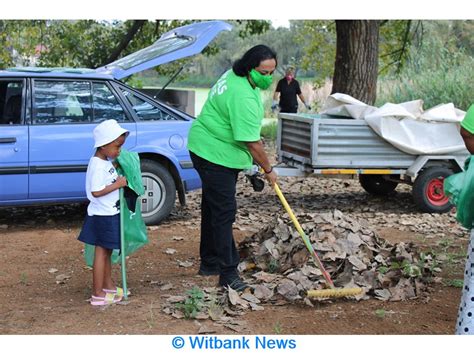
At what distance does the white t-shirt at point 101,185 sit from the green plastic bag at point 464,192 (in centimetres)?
239

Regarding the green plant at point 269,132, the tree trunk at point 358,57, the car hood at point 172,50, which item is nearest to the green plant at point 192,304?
the car hood at point 172,50

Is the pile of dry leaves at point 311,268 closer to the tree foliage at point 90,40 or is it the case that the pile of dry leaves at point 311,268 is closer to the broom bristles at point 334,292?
the broom bristles at point 334,292

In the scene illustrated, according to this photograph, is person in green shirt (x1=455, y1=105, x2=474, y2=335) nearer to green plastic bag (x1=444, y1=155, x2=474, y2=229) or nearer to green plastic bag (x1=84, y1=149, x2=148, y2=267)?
green plastic bag (x1=444, y1=155, x2=474, y2=229)

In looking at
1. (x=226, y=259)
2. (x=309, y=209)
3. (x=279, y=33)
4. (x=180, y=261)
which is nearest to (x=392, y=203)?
(x=309, y=209)

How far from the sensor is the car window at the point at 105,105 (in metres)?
7.97

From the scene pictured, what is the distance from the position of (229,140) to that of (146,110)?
292 centimetres

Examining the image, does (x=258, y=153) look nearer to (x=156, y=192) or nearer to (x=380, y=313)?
(x=380, y=313)

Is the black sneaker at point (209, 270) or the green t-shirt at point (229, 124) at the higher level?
the green t-shirt at point (229, 124)

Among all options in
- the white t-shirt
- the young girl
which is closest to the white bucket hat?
the young girl

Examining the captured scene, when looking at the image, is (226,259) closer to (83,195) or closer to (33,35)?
(83,195)

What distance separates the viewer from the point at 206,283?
19.6ft

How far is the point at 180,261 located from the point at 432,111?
12.8 feet

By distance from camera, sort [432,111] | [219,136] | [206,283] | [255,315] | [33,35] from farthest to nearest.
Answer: [33,35] → [432,111] → [206,283] → [219,136] → [255,315]

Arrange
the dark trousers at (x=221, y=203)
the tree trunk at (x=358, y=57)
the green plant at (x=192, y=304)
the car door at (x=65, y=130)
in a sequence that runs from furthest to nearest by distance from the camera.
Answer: the tree trunk at (x=358, y=57) < the car door at (x=65, y=130) < the dark trousers at (x=221, y=203) < the green plant at (x=192, y=304)
